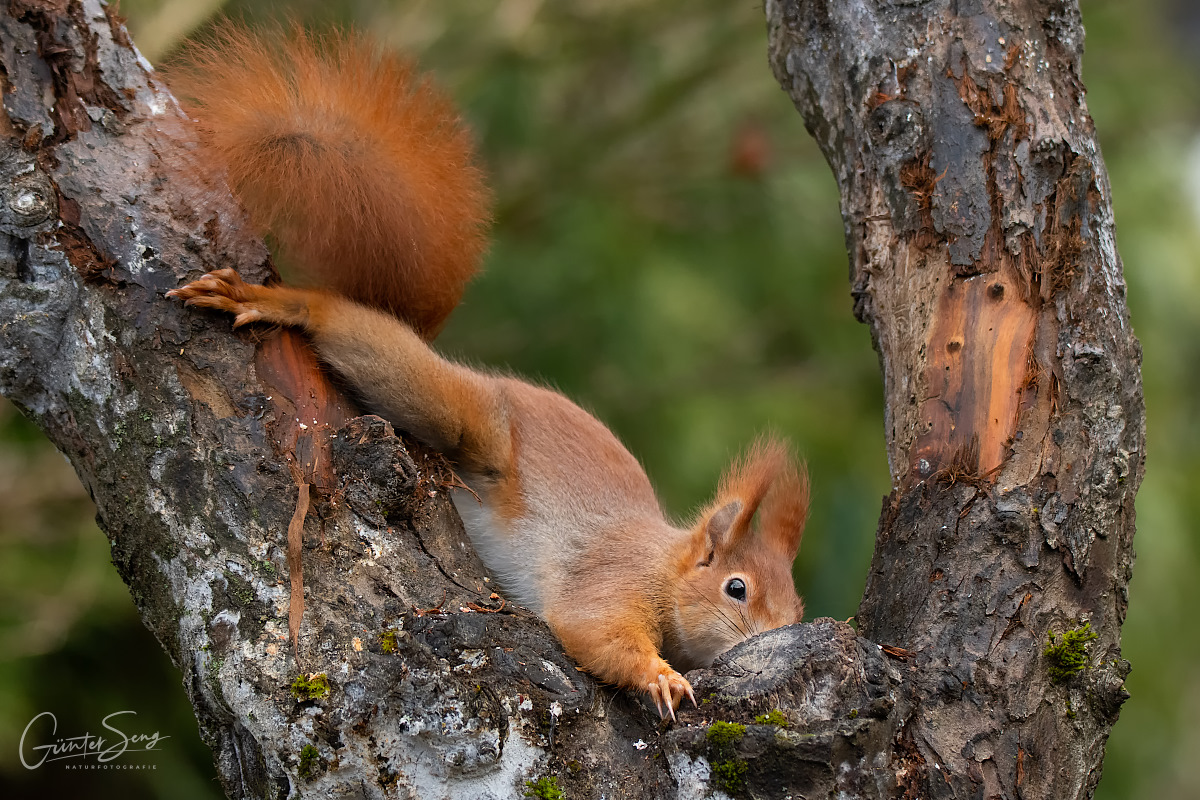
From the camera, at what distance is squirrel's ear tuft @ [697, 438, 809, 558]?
255cm

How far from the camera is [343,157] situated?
2127 mm

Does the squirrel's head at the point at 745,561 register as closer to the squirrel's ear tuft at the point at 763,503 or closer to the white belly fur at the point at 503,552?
the squirrel's ear tuft at the point at 763,503

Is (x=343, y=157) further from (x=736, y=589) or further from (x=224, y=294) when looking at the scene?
(x=736, y=589)

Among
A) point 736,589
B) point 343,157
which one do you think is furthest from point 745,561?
point 343,157

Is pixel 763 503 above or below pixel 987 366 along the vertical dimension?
below

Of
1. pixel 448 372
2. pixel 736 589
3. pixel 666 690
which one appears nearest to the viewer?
pixel 666 690

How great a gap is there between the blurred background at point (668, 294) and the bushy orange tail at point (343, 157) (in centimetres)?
118

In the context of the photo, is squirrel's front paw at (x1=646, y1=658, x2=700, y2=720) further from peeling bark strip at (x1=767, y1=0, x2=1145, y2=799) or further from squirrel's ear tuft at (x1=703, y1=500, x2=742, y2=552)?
squirrel's ear tuft at (x1=703, y1=500, x2=742, y2=552)

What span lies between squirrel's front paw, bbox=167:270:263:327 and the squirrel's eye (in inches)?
50.1

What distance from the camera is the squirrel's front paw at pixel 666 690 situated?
67.1 inches

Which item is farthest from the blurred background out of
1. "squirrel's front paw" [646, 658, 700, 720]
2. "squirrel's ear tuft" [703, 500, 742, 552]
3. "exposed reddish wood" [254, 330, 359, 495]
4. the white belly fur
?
"exposed reddish wood" [254, 330, 359, 495]

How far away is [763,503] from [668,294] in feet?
4.35

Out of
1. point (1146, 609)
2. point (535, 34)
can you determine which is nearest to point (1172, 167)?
point (1146, 609)

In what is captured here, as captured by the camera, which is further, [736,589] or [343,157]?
A: [736,589]
